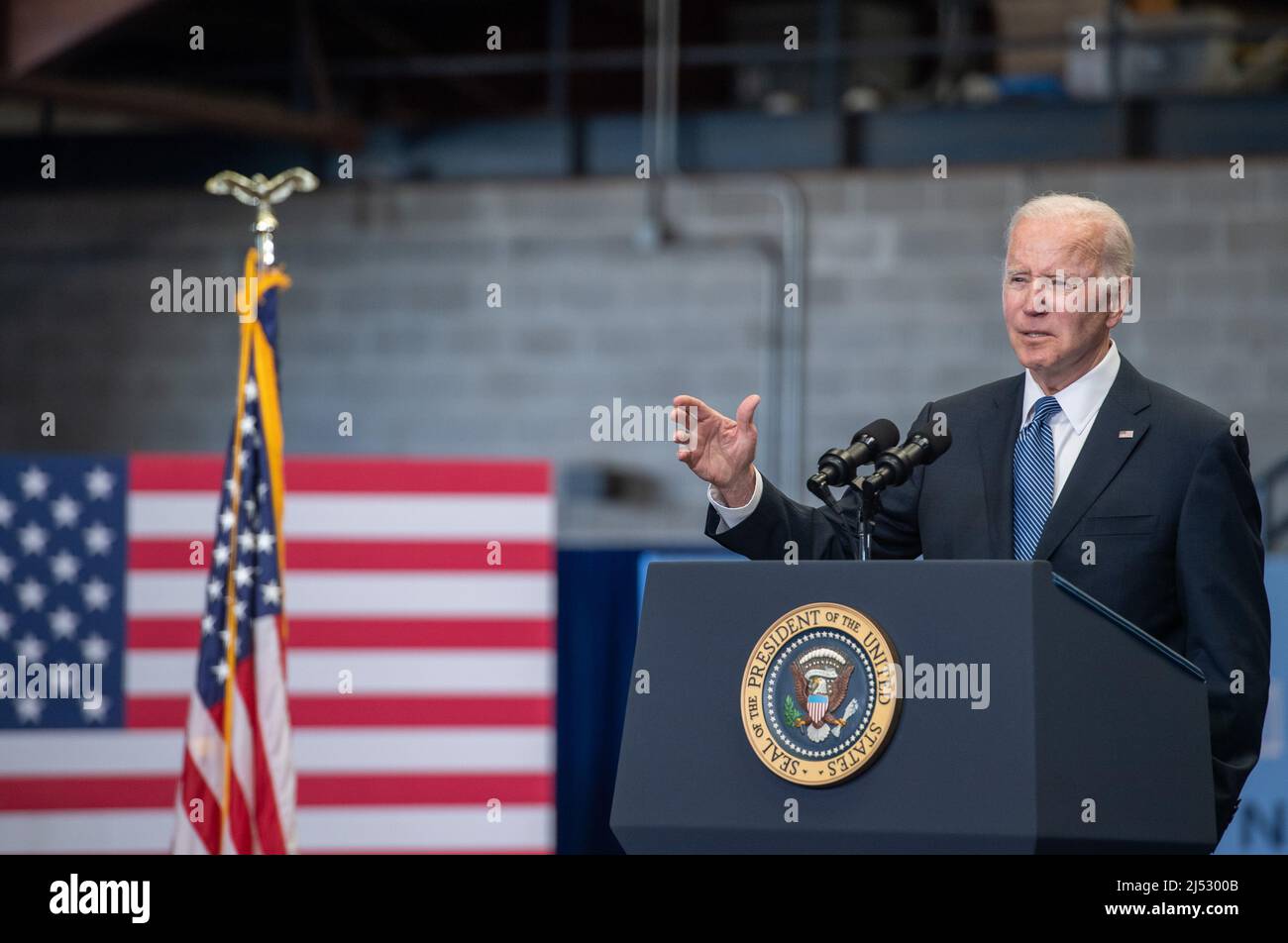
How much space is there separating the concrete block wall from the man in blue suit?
450 cm

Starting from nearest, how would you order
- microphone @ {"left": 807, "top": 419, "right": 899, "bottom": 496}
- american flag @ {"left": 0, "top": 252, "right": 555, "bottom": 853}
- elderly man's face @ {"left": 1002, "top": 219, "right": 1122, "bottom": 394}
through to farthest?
microphone @ {"left": 807, "top": 419, "right": 899, "bottom": 496} < elderly man's face @ {"left": 1002, "top": 219, "right": 1122, "bottom": 394} < american flag @ {"left": 0, "top": 252, "right": 555, "bottom": 853}

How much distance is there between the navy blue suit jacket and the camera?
6.11ft

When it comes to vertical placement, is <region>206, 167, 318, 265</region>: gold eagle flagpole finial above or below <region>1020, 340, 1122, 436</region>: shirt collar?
above

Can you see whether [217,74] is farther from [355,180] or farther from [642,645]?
[642,645]

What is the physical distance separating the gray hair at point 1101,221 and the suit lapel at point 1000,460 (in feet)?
0.68

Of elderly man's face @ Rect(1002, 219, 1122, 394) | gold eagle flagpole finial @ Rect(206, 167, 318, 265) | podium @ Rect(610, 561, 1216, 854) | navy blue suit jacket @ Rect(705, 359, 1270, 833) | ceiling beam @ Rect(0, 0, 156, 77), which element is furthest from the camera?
ceiling beam @ Rect(0, 0, 156, 77)

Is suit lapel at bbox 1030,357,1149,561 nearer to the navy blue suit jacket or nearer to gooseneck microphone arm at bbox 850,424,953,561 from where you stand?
the navy blue suit jacket

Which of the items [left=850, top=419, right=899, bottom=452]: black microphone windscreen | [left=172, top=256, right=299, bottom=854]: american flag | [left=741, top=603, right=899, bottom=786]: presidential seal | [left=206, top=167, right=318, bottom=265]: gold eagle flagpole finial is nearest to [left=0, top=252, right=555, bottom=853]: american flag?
[left=172, top=256, right=299, bottom=854]: american flag

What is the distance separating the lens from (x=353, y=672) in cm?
479

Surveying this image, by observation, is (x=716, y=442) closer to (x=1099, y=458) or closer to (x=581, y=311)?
(x=1099, y=458)

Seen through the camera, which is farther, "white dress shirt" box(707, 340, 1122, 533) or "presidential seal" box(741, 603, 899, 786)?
"white dress shirt" box(707, 340, 1122, 533)

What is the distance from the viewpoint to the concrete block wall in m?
6.52

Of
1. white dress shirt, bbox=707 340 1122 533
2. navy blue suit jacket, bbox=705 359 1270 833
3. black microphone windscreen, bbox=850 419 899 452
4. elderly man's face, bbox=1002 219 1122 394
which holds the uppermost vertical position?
elderly man's face, bbox=1002 219 1122 394
